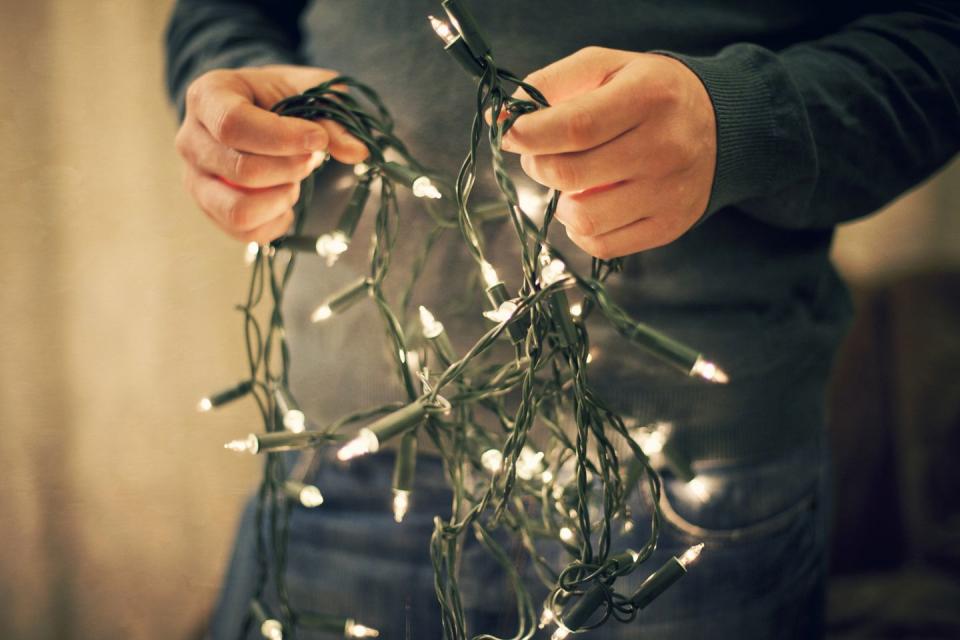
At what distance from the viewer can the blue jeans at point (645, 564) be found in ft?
1.82

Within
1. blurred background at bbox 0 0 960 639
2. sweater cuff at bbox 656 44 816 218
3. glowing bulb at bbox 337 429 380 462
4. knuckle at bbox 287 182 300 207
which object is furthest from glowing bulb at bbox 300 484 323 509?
blurred background at bbox 0 0 960 639

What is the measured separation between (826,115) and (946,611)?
3.41ft

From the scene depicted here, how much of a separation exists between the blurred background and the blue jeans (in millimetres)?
592

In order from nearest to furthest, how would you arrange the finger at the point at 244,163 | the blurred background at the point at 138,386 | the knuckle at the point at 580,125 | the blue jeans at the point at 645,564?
the knuckle at the point at 580,125 < the finger at the point at 244,163 < the blue jeans at the point at 645,564 < the blurred background at the point at 138,386

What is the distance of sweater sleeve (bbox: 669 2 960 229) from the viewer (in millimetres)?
446

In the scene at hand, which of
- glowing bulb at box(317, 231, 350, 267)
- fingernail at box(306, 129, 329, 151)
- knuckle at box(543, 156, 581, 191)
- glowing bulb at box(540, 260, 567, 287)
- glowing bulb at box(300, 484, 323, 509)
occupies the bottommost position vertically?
glowing bulb at box(300, 484, 323, 509)

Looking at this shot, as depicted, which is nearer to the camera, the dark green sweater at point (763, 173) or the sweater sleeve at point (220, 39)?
the dark green sweater at point (763, 173)

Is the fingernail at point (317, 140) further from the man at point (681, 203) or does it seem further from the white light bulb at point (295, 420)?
the white light bulb at point (295, 420)

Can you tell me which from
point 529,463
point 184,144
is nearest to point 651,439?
point 529,463

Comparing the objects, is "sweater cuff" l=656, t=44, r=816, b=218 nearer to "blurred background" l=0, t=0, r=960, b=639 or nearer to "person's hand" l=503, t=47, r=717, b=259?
"person's hand" l=503, t=47, r=717, b=259

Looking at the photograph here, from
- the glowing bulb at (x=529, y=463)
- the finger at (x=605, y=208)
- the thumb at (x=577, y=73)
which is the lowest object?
the glowing bulb at (x=529, y=463)

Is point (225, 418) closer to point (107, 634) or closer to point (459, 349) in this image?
point (107, 634)

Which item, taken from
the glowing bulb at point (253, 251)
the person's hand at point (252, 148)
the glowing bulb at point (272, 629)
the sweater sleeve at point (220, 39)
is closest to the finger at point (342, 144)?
the person's hand at point (252, 148)

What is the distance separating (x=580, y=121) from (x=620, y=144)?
0.11ft
